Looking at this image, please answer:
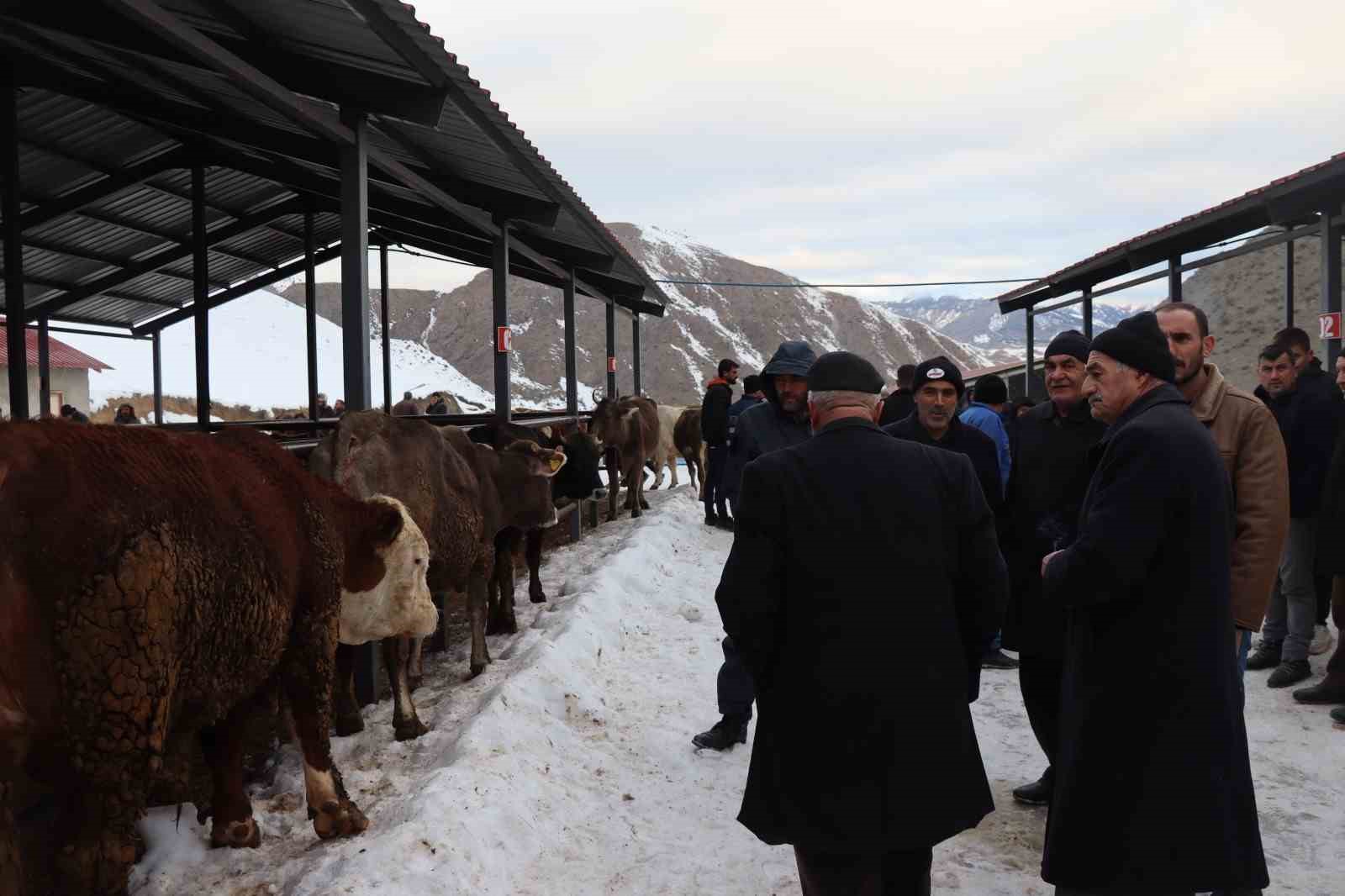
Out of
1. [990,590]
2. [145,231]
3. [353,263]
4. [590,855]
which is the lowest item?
[590,855]

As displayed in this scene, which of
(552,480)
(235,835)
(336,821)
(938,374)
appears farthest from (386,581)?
(552,480)

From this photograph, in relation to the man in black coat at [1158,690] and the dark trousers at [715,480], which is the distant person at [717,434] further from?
the man in black coat at [1158,690]

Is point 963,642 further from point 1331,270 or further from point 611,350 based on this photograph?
point 611,350

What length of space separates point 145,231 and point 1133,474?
46.4 ft

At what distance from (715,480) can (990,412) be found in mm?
8112

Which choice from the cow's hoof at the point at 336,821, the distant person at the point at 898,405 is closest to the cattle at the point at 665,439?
the distant person at the point at 898,405

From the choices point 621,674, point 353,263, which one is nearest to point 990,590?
point 621,674

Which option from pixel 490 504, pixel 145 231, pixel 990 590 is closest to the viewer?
pixel 990 590

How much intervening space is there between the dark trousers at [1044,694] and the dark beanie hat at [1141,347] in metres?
1.55

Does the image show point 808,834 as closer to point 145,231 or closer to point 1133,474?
point 1133,474

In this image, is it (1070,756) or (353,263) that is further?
(353,263)

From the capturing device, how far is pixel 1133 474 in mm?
2824

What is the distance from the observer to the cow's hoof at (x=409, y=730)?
5.32 m

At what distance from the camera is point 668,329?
99438mm
